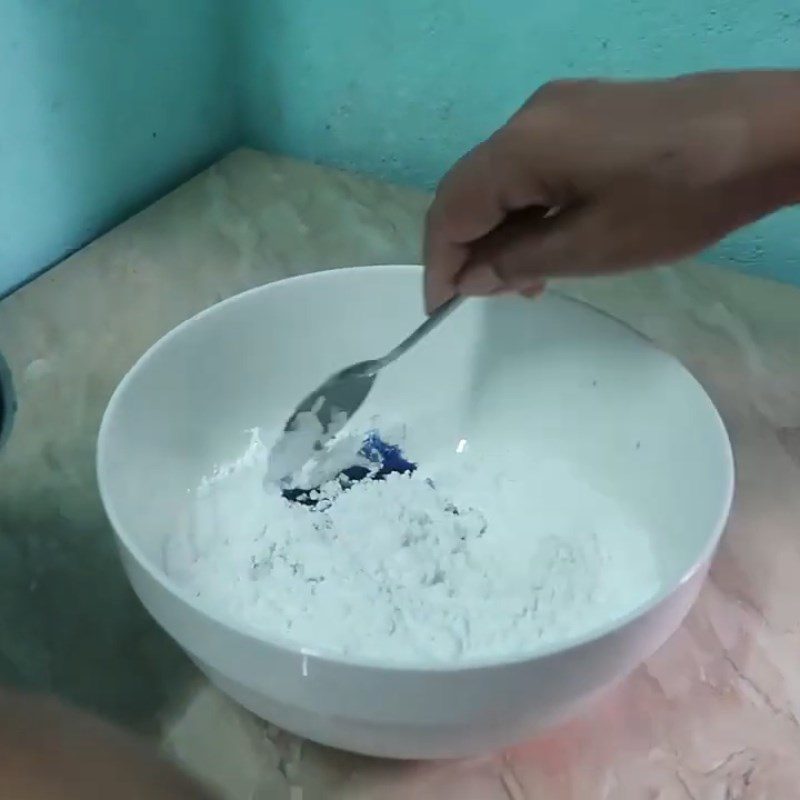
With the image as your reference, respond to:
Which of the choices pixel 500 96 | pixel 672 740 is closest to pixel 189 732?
pixel 672 740

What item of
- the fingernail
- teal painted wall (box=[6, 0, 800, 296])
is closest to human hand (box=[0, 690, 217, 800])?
the fingernail

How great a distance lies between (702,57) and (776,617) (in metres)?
0.40

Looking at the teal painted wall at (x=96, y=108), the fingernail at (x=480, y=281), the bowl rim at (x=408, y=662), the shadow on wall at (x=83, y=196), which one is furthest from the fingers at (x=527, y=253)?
the teal painted wall at (x=96, y=108)

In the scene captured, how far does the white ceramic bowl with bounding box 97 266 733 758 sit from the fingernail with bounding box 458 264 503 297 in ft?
0.26

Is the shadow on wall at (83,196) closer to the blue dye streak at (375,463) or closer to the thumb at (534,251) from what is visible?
the blue dye streak at (375,463)

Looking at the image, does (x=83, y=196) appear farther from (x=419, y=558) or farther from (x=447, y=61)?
(x=419, y=558)

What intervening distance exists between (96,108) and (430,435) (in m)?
0.36

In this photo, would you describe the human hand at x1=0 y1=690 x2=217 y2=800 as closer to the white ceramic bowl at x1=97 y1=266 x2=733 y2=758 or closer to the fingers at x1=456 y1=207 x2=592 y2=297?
the white ceramic bowl at x1=97 y1=266 x2=733 y2=758

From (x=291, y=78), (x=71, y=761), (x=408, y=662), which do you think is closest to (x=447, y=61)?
(x=291, y=78)

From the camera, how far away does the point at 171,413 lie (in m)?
0.58

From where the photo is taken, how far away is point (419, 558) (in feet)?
1.78

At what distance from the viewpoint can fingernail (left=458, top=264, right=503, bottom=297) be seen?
522mm

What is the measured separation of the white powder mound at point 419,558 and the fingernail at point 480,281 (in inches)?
5.1

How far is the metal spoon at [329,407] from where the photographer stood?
24.4 inches
